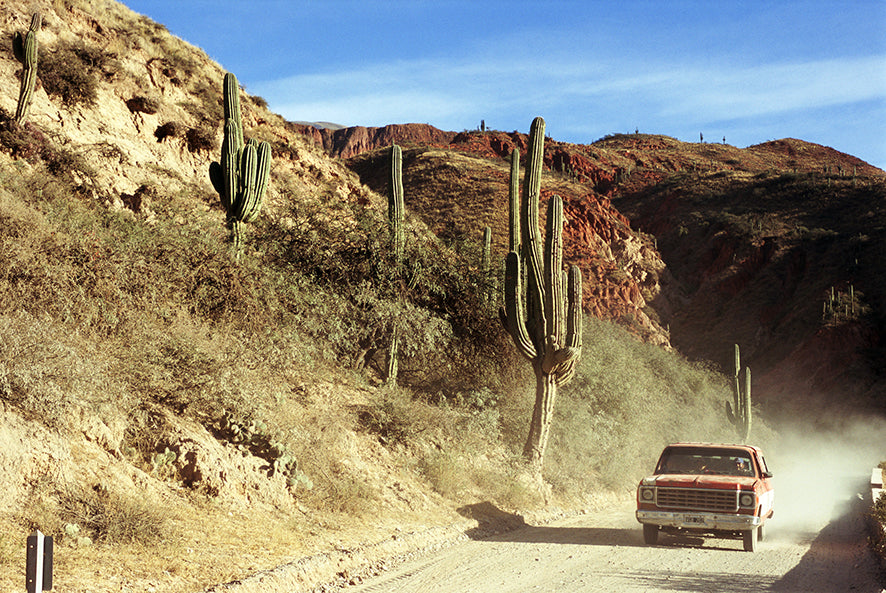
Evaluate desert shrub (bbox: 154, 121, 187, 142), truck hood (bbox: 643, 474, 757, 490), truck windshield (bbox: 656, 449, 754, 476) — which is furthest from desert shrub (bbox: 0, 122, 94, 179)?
truck hood (bbox: 643, 474, 757, 490)

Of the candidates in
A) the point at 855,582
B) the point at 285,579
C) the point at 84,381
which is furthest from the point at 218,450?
the point at 855,582

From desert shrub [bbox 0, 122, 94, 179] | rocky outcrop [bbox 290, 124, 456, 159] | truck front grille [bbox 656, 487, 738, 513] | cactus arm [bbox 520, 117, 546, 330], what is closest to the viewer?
truck front grille [bbox 656, 487, 738, 513]

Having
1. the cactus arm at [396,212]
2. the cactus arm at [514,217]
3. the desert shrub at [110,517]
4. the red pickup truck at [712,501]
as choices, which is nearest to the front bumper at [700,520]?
the red pickup truck at [712,501]

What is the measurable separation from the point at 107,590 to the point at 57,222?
9.32 metres

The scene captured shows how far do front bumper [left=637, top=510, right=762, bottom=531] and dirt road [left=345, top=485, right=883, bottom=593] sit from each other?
37 centimetres

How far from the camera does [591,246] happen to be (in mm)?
55750

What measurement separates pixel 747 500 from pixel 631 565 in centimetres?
260

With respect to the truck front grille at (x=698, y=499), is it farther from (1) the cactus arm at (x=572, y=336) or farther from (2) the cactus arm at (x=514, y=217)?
(2) the cactus arm at (x=514, y=217)

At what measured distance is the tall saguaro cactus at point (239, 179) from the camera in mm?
17700

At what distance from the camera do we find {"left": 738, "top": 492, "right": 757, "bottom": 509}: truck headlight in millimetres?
11953

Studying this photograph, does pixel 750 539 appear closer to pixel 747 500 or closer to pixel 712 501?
pixel 747 500

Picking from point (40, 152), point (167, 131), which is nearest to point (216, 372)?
point (40, 152)

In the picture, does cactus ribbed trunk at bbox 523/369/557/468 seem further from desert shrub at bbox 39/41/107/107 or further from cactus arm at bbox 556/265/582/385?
desert shrub at bbox 39/41/107/107

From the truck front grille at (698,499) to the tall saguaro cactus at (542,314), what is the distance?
483 cm
